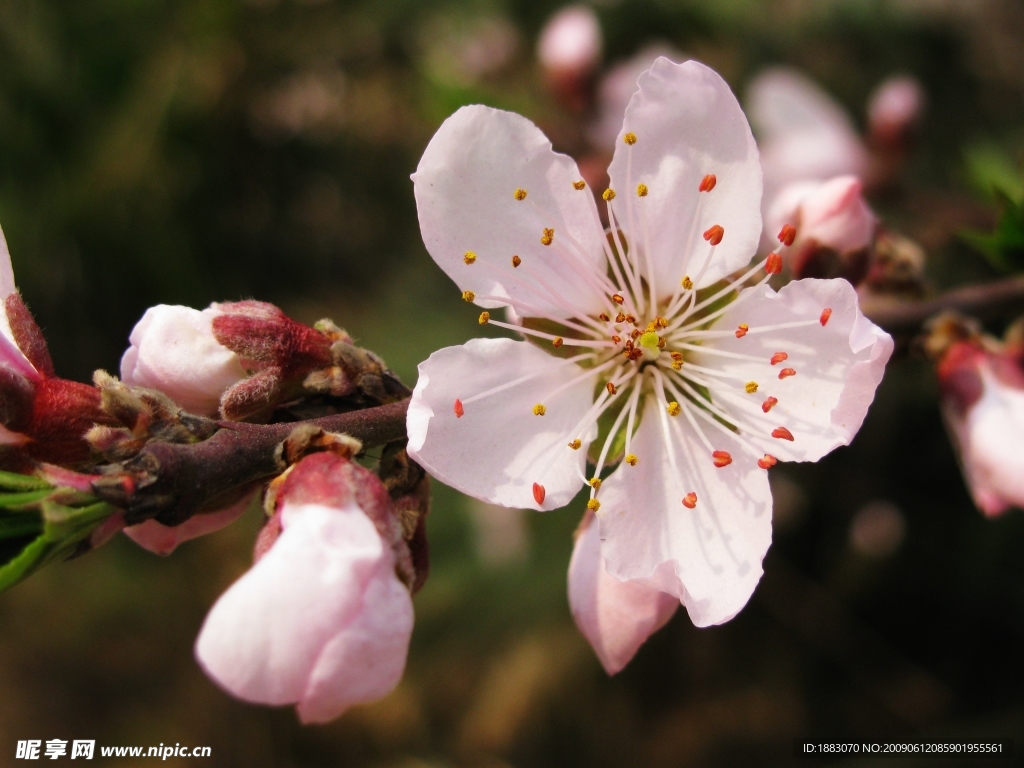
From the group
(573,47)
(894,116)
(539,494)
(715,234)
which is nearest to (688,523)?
(539,494)

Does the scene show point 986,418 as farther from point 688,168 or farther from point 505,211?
point 505,211

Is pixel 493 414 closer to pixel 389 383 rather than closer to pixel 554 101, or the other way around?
pixel 389 383

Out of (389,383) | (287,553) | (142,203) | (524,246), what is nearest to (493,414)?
(389,383)

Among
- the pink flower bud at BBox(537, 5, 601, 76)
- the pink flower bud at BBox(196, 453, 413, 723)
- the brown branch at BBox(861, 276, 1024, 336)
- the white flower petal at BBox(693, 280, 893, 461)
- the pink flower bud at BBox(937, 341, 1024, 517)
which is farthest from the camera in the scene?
the pink flower bud at BBox(537, 5, 601, 76)

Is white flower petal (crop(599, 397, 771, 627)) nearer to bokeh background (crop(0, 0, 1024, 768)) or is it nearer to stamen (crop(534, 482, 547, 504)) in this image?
stamen (crop(534, 482, 547, 504))

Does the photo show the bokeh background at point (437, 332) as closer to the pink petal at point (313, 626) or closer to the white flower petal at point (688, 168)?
the white flower petal at point (688, 168)

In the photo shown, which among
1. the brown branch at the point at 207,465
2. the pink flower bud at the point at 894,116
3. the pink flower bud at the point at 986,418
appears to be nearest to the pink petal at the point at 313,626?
the brown branch at the point at 207,465

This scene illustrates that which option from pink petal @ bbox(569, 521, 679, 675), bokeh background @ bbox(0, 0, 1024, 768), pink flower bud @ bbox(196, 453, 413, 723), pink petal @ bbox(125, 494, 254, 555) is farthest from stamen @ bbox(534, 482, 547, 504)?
bokeh background @ bbox(0, 0, 1024, 768)
